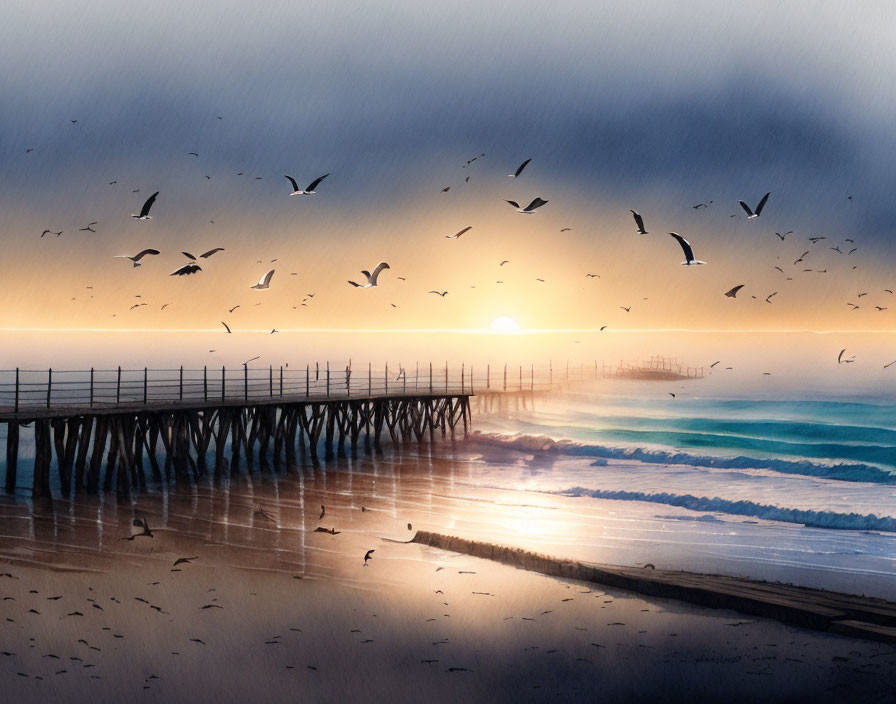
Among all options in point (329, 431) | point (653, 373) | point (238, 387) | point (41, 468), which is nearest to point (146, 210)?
point (41, 468)

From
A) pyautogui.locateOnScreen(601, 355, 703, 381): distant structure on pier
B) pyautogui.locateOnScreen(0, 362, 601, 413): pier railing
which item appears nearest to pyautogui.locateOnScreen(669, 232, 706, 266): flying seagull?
pyautogui.locateOnScreen(0, 362, 601, 413): pier railing

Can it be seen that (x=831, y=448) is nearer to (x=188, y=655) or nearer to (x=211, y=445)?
(x=211, y=445)

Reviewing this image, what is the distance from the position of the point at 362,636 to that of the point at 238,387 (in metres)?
32.3

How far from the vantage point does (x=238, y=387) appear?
4056 cm

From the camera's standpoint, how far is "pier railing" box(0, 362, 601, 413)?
27177mm

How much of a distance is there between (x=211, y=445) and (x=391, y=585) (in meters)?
32.6

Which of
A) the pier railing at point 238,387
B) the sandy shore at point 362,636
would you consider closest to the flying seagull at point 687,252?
the sandy shore at point 362,636

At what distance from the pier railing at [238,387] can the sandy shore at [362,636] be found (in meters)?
7.31

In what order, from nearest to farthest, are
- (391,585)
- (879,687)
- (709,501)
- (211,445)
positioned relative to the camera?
(879,687)
(391,585)
(709,501)
(211,445)

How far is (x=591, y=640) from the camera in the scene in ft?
30.8

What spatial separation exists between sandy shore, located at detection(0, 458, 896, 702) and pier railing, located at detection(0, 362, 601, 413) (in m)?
7.31

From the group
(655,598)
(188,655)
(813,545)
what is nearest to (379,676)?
(188,655)

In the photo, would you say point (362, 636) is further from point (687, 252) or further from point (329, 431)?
point (329, 431)

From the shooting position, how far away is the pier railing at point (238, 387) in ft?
89.2
